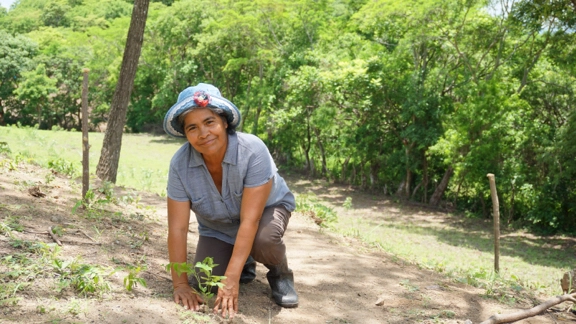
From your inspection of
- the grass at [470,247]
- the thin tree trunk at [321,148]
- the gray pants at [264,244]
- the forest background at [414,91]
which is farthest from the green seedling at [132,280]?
the thin tree trunk at [321,148]

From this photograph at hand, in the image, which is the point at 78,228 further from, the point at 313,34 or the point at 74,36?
the point at 74,36

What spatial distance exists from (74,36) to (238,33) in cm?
1631

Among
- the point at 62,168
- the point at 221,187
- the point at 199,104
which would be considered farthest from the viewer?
the point at 62,168

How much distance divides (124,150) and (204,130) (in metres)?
19.2

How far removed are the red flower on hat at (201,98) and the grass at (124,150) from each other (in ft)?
24.1

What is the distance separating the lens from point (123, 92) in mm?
7270

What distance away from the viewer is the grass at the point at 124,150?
37.4ft

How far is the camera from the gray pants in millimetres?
3162

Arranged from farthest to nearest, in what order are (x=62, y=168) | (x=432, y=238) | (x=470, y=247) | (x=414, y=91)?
(x=414, y=91)
(x=432, y=238)
(x=470, y=247)
(x=62, y=168)

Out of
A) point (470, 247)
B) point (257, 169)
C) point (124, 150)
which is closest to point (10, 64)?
point (124, 150)

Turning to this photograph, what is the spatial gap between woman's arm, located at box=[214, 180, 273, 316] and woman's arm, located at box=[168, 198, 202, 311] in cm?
20

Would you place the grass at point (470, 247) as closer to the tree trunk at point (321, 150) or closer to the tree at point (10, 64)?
the tree trunk at point (321, 150)

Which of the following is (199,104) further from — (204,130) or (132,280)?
(132,280)

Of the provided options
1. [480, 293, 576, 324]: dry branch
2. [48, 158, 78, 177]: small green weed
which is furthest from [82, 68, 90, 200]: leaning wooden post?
[480, 293, 576, 324]: dry branch
